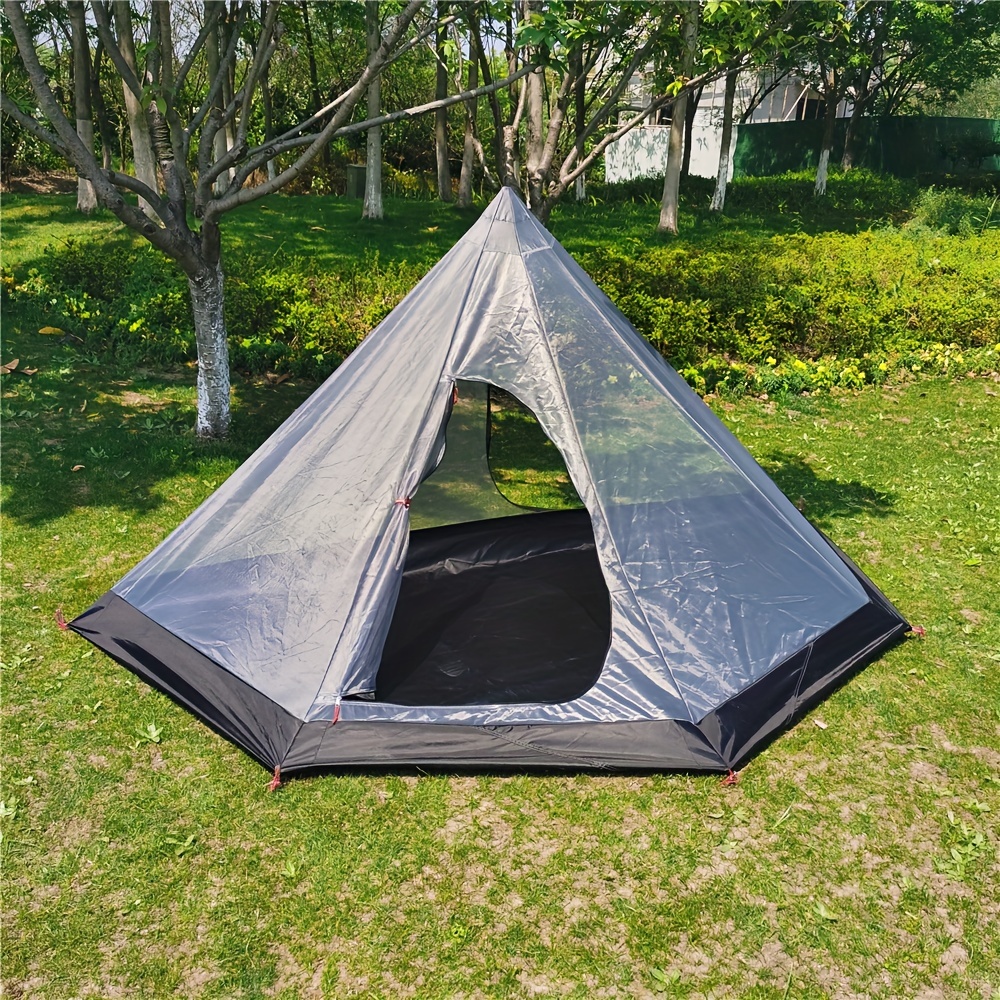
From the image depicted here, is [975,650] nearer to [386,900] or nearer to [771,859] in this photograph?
[771,859]

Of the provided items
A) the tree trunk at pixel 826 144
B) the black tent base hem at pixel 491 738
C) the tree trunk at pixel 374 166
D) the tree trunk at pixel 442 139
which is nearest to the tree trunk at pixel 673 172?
the tree trunk at pixel 442 139

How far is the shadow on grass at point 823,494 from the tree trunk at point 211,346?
4.49m

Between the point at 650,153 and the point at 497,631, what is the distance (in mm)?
25930

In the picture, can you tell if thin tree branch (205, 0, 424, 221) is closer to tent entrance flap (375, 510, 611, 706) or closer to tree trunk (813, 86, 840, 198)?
tent entrance flap (375, 510, 611, 706)

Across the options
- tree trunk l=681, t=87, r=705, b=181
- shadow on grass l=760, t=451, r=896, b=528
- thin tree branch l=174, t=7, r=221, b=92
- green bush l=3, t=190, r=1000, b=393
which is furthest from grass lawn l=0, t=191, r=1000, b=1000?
tree trunk l=681, t=87, r=705, b=181

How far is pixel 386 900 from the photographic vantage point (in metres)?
3.67

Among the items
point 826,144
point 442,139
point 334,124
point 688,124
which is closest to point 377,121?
point 334,124

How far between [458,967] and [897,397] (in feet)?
26.4

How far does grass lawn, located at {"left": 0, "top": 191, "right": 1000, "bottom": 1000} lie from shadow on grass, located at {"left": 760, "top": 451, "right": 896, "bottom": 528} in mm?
1305

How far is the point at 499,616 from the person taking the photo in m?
5.58

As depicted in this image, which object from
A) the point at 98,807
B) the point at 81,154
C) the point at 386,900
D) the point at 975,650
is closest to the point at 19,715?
Result: the point at 98,807

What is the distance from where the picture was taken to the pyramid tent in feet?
14.4

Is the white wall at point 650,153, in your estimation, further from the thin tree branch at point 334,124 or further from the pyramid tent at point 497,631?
the pyramid tent at point 497,631

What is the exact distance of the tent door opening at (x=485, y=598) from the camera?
486 centimetres
